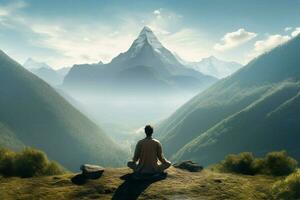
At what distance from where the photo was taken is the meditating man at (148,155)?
3350cm

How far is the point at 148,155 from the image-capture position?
3400 centimetres

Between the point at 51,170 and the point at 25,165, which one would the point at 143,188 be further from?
the point at 51,170

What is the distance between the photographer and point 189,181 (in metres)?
35.5

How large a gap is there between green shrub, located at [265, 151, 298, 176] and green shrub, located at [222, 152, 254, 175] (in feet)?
6.94

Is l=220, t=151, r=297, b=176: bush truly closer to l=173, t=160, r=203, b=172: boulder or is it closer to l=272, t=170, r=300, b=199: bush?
l=173, t=160, r=203, b=172: boulder

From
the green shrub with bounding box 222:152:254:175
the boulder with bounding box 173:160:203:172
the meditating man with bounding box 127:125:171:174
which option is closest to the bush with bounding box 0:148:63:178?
the meditating man with bounding box 127:125:171:174

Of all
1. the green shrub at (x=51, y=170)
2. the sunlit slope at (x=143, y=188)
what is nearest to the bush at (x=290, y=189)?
the sunlit slope at (x=143, y=188)

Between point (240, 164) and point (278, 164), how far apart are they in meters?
4.41

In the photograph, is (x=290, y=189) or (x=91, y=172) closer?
(x=290, y=189)

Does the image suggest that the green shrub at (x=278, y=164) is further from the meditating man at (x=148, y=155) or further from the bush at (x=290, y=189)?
the meditating man at (x=148, y=155)

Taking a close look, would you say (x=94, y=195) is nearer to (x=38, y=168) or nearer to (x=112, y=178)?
(x=112, y=178)

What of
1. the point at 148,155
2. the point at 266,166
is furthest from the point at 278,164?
the point at 148,155

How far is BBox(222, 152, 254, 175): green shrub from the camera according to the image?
46.1m

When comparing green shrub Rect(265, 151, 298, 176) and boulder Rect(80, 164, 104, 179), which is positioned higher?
green shrub Rect(265, 151, 298, 176)
